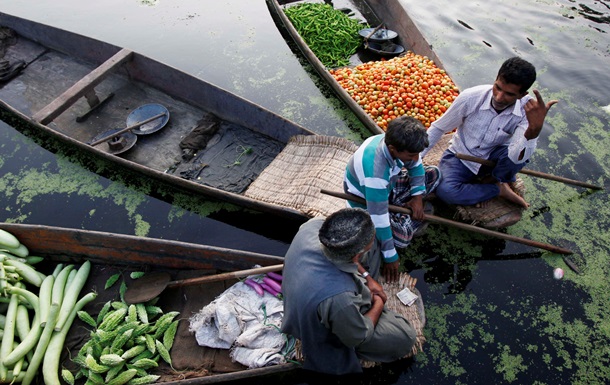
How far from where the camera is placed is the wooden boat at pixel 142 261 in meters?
3.24

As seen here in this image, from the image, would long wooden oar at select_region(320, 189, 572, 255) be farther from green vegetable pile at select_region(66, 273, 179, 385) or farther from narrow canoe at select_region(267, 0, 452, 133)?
green vegetable pile at select_region(66, 273, 179, 385)

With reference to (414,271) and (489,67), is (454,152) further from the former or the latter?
(489,67)

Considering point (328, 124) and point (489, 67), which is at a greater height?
point (489, 67)

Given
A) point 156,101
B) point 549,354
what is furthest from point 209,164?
point 549,354

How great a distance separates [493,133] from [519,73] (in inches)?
27.5

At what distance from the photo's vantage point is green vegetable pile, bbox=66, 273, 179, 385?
2891 mm

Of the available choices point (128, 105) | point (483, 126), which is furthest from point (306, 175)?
point (128, 105)

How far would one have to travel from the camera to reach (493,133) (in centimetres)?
363

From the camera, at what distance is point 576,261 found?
4.12 meters

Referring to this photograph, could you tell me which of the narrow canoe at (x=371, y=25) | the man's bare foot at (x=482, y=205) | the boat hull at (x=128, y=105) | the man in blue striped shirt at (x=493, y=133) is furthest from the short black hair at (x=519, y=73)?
the boat hull at (x=128, y=105)

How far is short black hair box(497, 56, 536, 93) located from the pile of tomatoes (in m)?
1.89

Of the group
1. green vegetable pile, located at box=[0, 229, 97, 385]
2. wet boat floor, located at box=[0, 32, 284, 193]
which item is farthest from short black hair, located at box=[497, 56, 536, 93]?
green vegetable pile, located at box=[0, 229, 97, 385]

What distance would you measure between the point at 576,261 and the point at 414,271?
1712mm

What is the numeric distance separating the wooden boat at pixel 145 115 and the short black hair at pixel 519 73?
6.96ft
